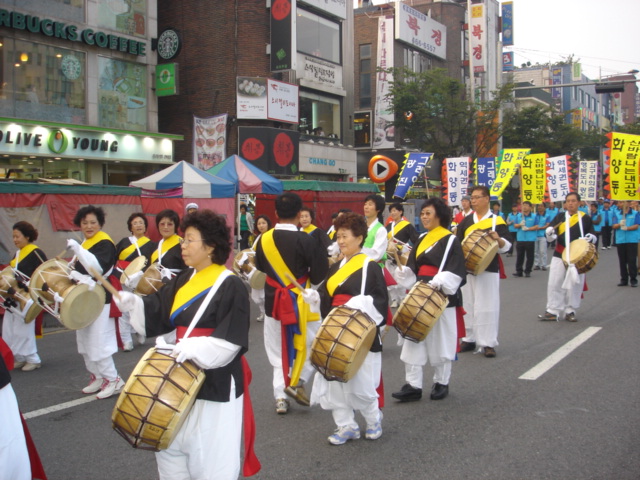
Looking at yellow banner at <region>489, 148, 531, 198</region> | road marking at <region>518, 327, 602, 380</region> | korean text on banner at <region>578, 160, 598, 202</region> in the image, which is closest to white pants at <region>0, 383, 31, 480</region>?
road marking at <region>518, 327, 602, 380</region>

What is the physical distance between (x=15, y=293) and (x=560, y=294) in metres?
7.66

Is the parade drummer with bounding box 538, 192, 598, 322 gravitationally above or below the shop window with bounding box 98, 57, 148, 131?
below

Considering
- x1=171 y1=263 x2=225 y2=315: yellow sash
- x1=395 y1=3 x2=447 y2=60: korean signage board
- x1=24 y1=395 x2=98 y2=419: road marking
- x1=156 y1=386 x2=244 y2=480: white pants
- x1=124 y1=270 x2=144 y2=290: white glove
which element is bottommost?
x1=24 y1=395 x2=98 y2=419: road marking

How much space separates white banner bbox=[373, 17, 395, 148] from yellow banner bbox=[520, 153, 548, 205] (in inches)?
612

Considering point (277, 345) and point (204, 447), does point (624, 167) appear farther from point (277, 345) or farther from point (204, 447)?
point (204, 447)

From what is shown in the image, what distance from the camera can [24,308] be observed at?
7141mm

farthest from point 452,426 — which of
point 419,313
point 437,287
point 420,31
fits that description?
point 420,31

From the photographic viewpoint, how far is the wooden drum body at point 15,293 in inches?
279

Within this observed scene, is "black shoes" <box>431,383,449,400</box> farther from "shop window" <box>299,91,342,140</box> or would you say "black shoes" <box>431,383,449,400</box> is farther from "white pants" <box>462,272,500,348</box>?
"shop window" <box>299,91,342,140</box>

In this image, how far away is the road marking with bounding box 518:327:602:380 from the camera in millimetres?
6836

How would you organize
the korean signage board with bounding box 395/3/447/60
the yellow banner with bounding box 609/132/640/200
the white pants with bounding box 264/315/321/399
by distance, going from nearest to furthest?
the white pants with bounding box 264/315/321/399 → the yellow banner with bounding box 609/132/640/200 → the korean signage board with bounding box 395/3/447/60

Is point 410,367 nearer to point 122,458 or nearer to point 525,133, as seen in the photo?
point 122,458

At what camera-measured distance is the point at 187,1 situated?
83.4ft

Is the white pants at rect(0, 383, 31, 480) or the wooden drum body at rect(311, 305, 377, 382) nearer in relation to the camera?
the white pants at rect(0, 383, 31, 480)
